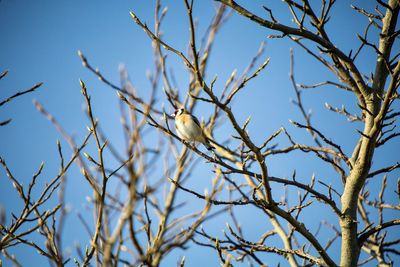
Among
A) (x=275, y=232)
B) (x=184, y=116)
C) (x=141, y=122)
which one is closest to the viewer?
(x=141, y=122)

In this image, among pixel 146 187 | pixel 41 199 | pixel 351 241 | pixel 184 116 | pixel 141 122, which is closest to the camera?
pixel 141 122

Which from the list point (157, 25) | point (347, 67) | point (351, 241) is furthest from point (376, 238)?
point (157, 25)

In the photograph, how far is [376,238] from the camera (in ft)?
13.7

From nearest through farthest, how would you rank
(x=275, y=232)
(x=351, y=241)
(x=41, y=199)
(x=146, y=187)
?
(x=146, y=187) < (x=41, y=199) < (x=351, y=241) < (x=275, y=232)

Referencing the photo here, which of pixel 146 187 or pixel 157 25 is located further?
pixel 157 25

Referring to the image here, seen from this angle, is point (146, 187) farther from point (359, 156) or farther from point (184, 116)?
point (184, 116)

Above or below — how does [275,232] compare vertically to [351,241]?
above

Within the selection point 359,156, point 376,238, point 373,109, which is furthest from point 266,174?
point 376,238

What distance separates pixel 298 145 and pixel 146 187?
69.1 inches

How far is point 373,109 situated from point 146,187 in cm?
191

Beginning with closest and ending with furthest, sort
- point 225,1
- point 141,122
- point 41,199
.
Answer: point 141,122
point 41,199
point 225,1

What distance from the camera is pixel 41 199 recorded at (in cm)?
191

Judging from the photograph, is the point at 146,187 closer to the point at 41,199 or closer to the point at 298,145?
the point at 41,199

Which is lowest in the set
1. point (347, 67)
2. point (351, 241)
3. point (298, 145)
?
point (351, 241)
